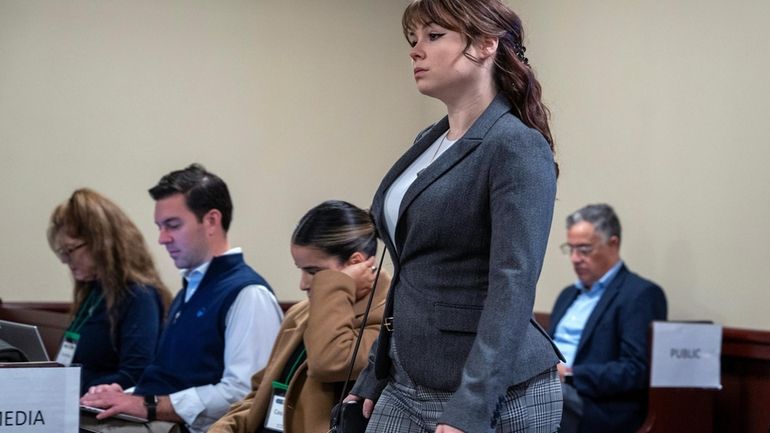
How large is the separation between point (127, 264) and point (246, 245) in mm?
1790

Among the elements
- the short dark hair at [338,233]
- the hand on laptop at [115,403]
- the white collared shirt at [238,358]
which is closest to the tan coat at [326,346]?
the short dark hair at [338,233]

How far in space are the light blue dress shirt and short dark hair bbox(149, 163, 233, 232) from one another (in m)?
1.73

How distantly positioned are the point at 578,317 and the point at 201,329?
77.4 inches

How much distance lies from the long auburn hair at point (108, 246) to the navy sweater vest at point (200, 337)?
61 cm

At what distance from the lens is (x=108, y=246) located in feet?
14.0

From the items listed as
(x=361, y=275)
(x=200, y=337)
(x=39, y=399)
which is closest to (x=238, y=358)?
(x=200, y=337)

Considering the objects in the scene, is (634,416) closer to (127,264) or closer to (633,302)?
(633,302)

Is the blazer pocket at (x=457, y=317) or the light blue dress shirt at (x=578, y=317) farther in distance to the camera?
the light blue dress shirt at (x=578, y=317)

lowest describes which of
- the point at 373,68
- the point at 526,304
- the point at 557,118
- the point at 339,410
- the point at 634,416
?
the point at 634,416

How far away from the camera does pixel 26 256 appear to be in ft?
18.0

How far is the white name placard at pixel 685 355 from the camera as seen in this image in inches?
147

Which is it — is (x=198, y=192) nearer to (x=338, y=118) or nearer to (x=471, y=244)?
(x=471, y=244)

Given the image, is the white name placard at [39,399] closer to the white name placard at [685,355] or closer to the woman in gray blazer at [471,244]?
the woman in gray blazer at [471,244]

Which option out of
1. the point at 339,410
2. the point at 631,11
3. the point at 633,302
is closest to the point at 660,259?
the point at 633,302
